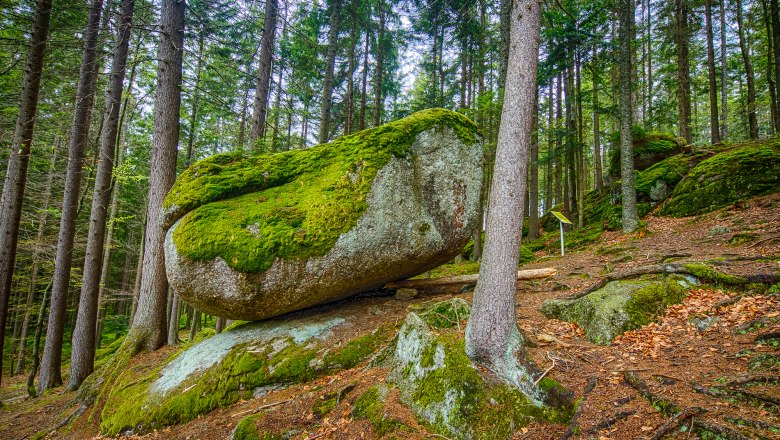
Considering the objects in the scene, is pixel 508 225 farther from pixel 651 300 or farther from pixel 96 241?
pixel 96 241

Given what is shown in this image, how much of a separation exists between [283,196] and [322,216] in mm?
1022

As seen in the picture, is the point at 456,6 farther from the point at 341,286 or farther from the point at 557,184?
the point at 341,286

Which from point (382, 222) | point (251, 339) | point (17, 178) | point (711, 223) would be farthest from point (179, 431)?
point (711, 223)

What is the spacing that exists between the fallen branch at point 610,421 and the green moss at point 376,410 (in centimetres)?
183

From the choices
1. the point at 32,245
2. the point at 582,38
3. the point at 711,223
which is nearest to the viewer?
the point at 711,223

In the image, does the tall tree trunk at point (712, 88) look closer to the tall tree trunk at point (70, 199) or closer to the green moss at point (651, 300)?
the green moss at point (651, 300)

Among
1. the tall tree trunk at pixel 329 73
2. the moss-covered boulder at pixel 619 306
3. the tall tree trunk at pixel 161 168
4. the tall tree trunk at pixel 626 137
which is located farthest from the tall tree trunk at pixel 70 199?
the tall tree trunk at pixel 626 137

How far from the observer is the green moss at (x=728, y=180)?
961 cm

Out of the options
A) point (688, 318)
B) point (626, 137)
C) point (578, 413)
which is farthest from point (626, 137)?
point (578, 413)

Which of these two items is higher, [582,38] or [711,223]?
[582,38]

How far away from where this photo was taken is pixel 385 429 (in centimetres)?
354

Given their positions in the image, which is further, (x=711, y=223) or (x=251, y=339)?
(x=711, y=223)

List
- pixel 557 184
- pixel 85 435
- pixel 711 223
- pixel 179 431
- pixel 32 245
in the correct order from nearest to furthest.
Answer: pixel 179 431 < pixel 85 435 < pixel 711 223 < pixel 32 245 < pixel 557 184

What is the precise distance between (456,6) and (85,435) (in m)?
16.6
